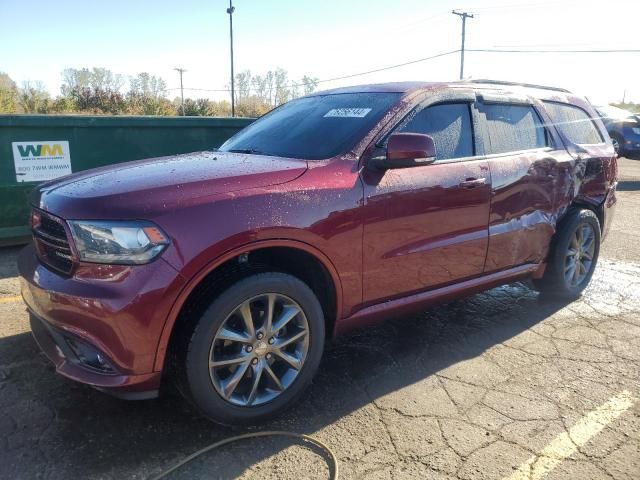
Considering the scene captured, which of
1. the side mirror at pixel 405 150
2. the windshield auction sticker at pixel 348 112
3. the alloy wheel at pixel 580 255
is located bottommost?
the alloy wheel at pixel 580 255

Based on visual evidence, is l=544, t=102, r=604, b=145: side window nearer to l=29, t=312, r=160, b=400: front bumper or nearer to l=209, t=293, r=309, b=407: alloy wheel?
l=209, t=293, r=309, b=407: alloy wheel

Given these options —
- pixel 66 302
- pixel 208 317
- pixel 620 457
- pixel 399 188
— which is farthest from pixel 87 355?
pixel 620 457

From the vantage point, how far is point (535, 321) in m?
4.13

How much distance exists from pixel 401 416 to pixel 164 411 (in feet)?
4.15

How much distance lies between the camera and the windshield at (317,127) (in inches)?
123

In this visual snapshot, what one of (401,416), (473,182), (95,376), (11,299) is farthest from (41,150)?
(401,416)

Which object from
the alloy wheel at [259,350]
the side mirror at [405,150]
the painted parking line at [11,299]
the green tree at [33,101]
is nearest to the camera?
the alloy wheel at [259,350]

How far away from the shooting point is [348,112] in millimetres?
3379

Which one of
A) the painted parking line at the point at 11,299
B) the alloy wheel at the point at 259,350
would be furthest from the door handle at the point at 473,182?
the painted parking line at the point at 11,299

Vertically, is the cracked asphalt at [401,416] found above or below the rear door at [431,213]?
below

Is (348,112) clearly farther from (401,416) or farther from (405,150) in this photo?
(401,416)

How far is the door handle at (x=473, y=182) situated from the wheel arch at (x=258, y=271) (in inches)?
44.9

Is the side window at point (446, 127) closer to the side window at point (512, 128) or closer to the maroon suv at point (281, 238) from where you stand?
the maroon suv at point (281, 238)

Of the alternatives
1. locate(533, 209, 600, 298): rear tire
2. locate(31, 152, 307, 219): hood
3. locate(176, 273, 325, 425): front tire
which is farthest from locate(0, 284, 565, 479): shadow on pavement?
locate(31, 152, 307, 219): hood
